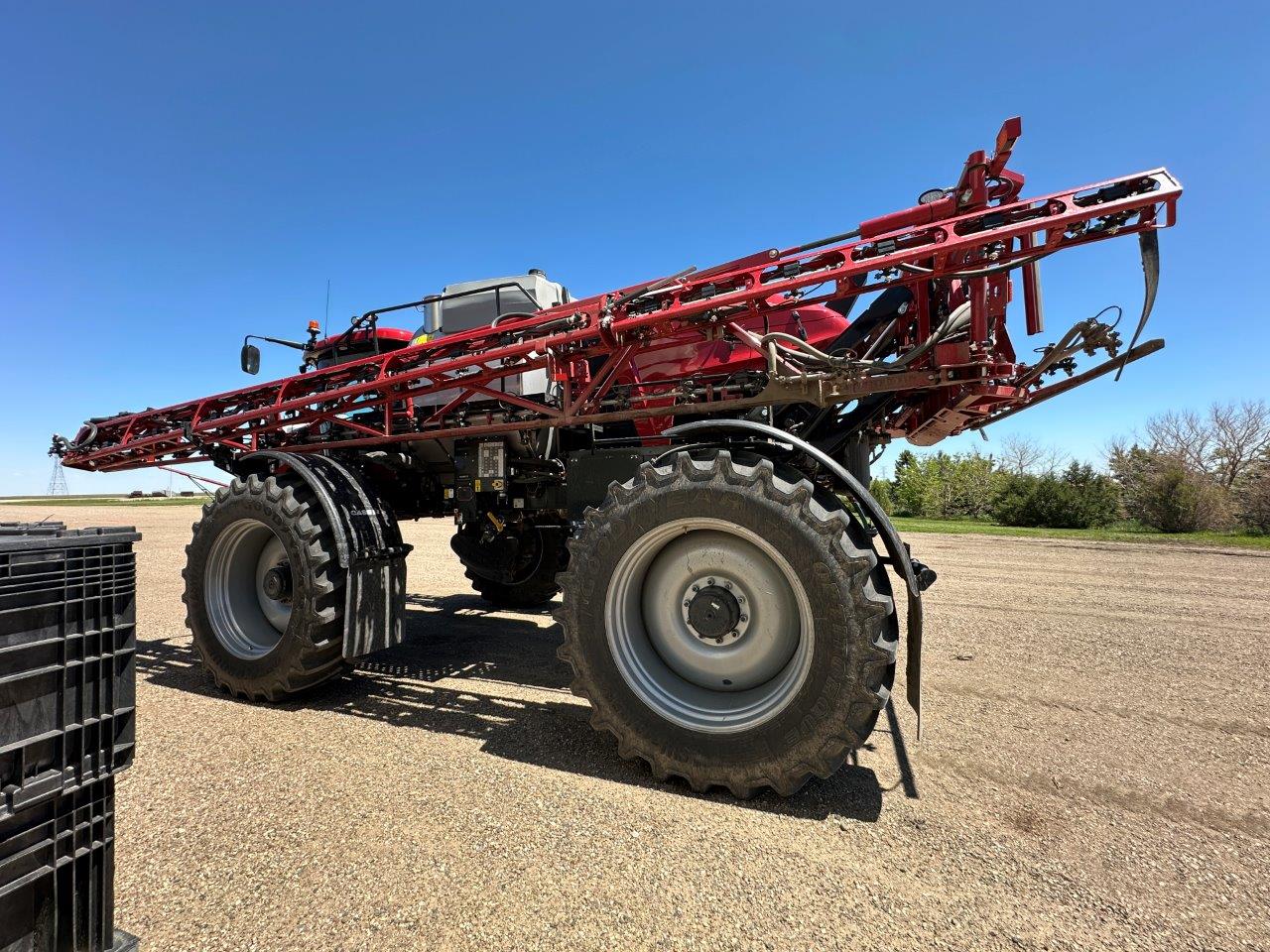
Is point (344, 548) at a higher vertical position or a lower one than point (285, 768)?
higher

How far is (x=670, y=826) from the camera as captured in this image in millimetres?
2564

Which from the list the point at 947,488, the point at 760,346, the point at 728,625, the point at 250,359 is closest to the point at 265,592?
the point at 250,359

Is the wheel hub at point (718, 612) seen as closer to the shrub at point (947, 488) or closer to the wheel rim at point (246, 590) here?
the wheel rim at point (246, 590)

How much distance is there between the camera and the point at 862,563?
268 centimetres

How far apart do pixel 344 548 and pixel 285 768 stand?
1425 mm

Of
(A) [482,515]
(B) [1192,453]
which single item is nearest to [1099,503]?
(B) [1192,453]

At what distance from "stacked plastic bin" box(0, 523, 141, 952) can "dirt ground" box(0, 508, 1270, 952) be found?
0.43m

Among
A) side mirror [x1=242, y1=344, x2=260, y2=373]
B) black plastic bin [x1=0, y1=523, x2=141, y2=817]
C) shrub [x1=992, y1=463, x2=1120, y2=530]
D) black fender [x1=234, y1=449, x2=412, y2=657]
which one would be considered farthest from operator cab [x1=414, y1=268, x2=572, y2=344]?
shrub [x1=992, y1=463, x2=1120, y2=530]

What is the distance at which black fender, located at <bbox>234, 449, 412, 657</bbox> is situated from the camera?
408 cm

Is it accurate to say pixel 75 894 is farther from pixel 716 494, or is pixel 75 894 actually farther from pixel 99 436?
pixel 99 436

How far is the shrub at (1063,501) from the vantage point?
24.1 metres

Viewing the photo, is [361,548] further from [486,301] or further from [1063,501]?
[1063,501]

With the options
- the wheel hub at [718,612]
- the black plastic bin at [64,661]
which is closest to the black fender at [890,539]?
the wheel hub at [718,612]

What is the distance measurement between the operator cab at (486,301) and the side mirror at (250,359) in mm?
2071
